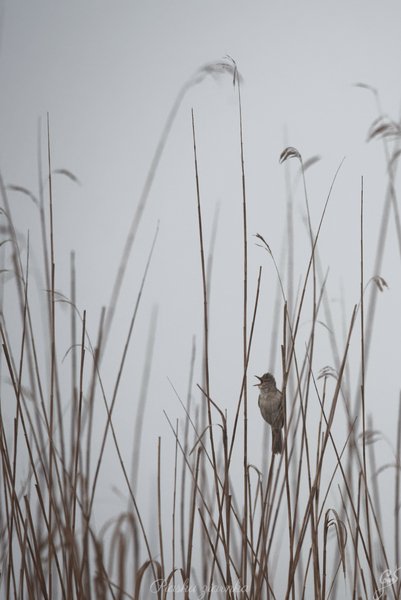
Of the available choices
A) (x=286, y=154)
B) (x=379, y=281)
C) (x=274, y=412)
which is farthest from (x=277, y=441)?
(x=286, y=154)

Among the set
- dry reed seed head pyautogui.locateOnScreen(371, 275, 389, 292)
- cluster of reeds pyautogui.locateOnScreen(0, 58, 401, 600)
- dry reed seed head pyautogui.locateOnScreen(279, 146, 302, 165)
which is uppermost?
dry reed seed head pyautogui.locateOnScreen(279, 146, 302, 165)

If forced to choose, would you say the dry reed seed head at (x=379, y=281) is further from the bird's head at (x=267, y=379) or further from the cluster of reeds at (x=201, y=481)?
the bird's head at (x=267, y=379)

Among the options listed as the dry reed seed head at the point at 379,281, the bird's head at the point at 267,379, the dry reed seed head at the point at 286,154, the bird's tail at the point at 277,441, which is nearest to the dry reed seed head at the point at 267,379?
the bird's head at the point at 267,379

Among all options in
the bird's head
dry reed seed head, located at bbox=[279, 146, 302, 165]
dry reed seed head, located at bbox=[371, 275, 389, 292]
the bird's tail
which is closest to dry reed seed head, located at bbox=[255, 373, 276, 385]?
the bird's head

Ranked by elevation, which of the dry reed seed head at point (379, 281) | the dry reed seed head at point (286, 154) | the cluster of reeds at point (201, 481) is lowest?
the cluster of reeds at point (201, 481)

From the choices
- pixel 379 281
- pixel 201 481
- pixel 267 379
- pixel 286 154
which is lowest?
pixel 201 481

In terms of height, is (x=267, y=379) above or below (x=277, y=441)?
above

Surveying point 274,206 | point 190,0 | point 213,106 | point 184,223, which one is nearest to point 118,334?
point 184,223

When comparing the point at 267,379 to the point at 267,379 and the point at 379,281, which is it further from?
the point at 379,281

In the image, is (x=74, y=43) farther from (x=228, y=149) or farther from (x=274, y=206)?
(x=274, y=206)

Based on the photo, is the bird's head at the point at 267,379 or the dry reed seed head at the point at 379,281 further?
the bird's head at the point at 267,379

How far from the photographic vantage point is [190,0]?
2480 millimetres

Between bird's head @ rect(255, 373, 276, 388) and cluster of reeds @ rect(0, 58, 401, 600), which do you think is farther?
bird's head @ rect(255, 373, 276, 388)

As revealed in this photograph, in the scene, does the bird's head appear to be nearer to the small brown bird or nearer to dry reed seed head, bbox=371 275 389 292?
the small brown bird
